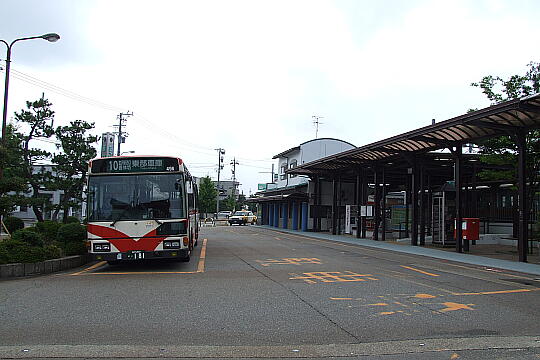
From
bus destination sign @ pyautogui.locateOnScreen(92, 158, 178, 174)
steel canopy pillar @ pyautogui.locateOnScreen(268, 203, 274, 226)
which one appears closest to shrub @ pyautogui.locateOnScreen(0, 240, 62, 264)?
bus destination sign @ pyautogui.locateOnScreen(92, 158, 178, 174)

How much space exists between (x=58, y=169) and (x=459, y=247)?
67.6 ft

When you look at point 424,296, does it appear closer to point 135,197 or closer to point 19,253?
point 135,197

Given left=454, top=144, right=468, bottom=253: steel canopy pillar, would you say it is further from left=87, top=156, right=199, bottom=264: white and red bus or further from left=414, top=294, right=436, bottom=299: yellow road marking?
left=87, top=156, right=199, bottom=264: white and red bus

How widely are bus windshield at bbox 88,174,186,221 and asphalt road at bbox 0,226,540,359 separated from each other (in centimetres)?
155

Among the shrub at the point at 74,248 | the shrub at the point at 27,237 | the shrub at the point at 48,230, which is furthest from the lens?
the shrub at the point at 48,230

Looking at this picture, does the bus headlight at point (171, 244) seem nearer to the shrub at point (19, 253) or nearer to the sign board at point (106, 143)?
the shrub at point (19, 253)

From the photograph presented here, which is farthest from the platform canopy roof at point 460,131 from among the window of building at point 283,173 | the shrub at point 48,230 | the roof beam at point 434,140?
the window of building at point 283,173

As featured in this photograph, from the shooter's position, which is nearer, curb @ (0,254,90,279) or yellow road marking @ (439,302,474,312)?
yellow road marking @ (439,302,474,312)

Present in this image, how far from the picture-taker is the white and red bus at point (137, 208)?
12234 mm

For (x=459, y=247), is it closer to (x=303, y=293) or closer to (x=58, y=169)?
(x=303, y=293)

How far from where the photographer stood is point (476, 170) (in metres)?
28.0

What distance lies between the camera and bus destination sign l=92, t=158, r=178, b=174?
1274 cm

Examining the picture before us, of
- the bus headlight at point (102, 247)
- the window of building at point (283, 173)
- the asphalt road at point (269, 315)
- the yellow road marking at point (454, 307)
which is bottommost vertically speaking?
the asphalt road at point (269, 315)

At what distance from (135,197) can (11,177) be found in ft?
20.8
